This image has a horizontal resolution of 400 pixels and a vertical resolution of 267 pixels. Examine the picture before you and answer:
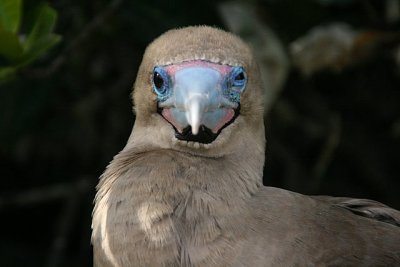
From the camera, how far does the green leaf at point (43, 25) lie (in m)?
3.06

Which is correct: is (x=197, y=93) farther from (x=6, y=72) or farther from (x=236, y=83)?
(x=6, y=72)

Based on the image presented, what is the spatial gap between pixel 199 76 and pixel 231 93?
0.47 feet

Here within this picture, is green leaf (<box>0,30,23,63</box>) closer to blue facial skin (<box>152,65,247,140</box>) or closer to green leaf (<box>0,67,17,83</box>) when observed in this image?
green leaf (<box>0,67,17,83</box>)

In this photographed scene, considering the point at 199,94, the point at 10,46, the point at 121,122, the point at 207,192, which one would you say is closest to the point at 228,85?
the point at 199,94

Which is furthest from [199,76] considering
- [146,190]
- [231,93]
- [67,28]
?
[67,28]

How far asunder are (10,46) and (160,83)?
1.81ft

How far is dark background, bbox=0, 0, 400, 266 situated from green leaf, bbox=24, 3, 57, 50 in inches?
21.4

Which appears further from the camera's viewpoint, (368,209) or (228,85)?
(368,209)

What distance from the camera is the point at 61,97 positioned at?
434 cm

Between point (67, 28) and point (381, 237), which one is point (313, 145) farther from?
point (381, 237)

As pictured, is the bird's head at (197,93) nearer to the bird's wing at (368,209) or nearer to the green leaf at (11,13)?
the bird's wing at (368,209)

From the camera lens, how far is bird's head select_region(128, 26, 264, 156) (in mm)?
2613

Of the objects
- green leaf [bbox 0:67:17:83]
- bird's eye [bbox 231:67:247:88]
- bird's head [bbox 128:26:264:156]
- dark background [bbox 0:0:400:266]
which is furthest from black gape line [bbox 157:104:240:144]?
dark background [bbox 0:0:400:266]

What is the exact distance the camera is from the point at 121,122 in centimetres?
441
